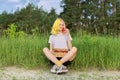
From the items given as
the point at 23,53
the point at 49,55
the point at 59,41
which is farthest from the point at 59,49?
the point at 23,53

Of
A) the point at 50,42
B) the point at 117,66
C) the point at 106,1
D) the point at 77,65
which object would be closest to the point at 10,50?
the point at 50,42

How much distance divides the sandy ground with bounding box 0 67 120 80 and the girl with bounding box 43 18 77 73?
0.66 ft

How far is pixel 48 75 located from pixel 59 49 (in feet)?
2.18

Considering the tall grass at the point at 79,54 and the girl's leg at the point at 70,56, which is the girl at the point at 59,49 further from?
the tall grass at the point at 79,54

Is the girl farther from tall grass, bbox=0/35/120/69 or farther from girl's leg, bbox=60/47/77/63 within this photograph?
tall grass, bbox=0/35/120/69

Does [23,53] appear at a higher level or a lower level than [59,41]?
lower

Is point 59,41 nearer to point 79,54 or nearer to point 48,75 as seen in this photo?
point 79,54

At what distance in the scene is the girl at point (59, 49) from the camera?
23.0 ft

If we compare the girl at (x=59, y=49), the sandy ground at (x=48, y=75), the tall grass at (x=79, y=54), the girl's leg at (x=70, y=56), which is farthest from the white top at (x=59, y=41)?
the sandy ground at (x=48, y=75)

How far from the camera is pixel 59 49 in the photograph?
730 cm

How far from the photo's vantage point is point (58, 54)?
718 centimetres

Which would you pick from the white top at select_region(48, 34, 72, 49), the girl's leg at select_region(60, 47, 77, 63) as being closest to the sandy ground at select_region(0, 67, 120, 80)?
the girl's leg at select_region(60, 47, 77, 63)

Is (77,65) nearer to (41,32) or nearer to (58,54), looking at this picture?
(58,54)

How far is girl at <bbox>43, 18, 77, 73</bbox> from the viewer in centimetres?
700
